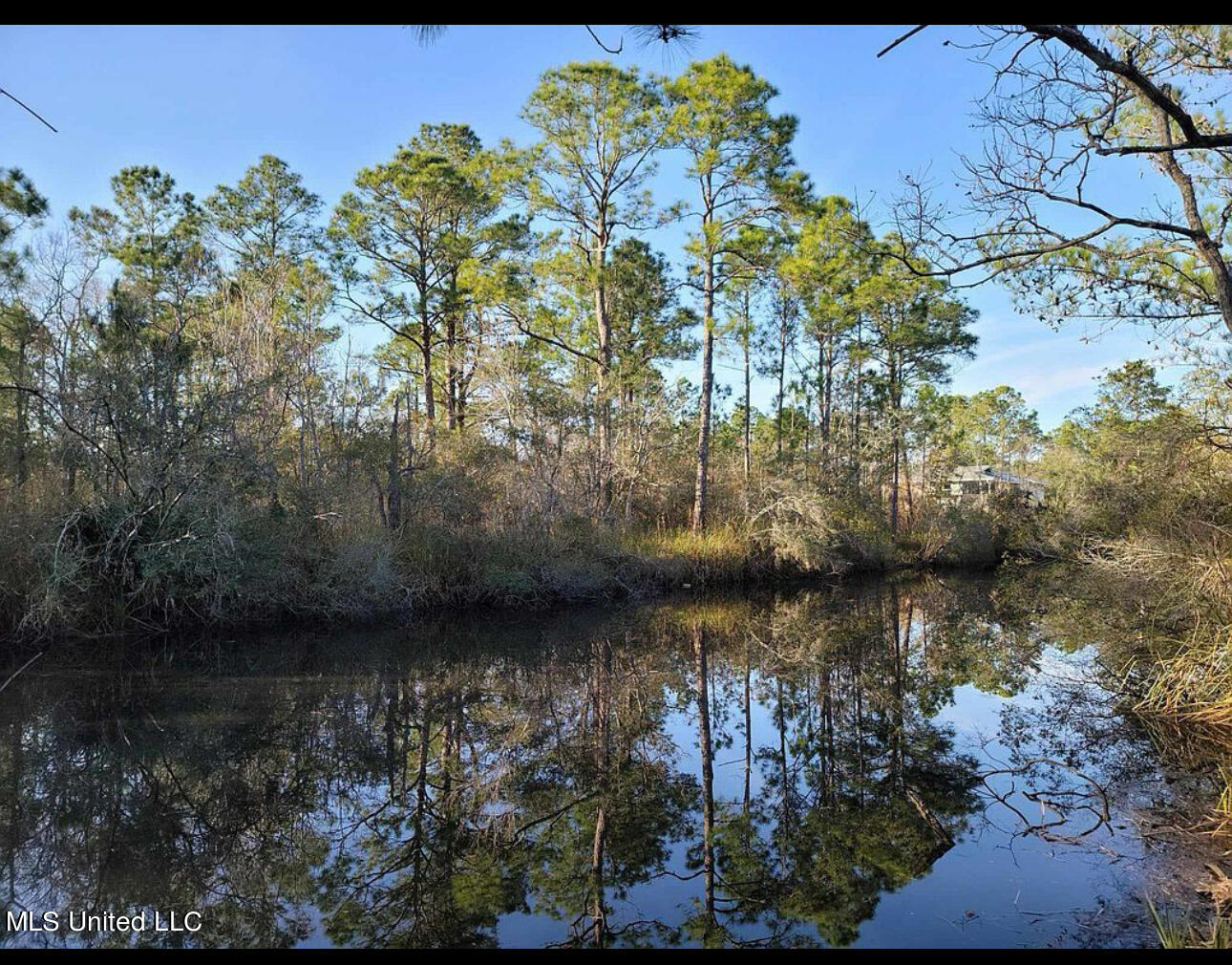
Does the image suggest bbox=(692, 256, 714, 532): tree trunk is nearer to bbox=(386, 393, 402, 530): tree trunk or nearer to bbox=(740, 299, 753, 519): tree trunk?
bbox=(740, 299, 753, 519): tree trunk

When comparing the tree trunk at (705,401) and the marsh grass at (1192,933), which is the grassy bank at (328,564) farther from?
the marsh grass at (1192,933)

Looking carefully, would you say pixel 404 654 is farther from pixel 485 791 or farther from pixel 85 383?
pixel 85 383

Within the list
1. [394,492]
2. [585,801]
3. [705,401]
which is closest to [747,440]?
[705,401]

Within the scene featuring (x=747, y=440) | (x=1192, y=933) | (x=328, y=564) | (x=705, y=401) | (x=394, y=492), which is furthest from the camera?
(x=747, y=440)

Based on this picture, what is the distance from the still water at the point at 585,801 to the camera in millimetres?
3828

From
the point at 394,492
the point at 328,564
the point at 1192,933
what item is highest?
the point at 394,492

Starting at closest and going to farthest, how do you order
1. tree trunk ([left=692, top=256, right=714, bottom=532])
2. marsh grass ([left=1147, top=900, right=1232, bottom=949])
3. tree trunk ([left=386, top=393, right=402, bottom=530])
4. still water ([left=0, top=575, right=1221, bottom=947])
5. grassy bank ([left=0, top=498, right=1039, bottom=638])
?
marsh grass ([left=1147, top=900, right=1232, bottom=949]) → still water ([left=0, top=575, right=1221, bottom=947]) → grassy bank ([left=0, top=498, right=1039, bottom=638]) → tree trunk ([left=386, top=393, right=402, bottom=530]) → tree trunk ([left=692, top=256, right=714, bottom=532])

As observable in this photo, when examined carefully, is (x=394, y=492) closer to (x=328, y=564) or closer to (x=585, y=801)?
(x=328, y=564)

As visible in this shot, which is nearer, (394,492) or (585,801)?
(585,801)

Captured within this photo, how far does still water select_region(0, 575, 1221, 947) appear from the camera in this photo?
3828 millimetres

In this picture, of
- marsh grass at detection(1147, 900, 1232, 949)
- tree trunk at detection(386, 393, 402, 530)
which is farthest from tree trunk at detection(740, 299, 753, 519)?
marsh grass at detection(1147, 900, 1232, 949)

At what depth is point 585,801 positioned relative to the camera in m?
5.32

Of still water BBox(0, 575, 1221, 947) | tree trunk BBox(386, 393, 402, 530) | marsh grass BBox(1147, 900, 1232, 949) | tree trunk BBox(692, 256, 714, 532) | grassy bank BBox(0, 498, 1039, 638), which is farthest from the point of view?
tree trunk BBox(692, 256, 714, 532)

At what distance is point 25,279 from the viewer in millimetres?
12281
